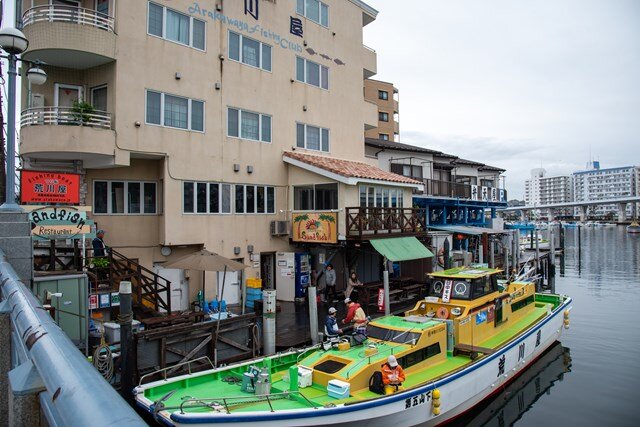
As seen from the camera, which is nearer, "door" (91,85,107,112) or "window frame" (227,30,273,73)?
"door" (91,85,107,112)

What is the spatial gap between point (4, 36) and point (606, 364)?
885 inches

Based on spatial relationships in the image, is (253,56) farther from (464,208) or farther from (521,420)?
(464,208)

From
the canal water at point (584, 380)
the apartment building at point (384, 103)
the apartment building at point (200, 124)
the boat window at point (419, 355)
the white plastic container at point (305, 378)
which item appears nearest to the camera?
the white plastic container at point (305, 378)

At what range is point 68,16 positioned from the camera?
16422mm

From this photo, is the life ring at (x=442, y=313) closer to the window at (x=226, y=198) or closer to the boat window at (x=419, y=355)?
the boat window at (x=419, y=355)

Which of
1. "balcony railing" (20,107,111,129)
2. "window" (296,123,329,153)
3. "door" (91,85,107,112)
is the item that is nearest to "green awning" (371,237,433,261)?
"window" (296,123,329,153)

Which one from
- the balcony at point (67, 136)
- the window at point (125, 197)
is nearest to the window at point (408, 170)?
the window at point (125, 197)

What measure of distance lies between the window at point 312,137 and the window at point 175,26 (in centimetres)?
673

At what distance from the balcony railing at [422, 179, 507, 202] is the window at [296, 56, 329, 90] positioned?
40.3 ft

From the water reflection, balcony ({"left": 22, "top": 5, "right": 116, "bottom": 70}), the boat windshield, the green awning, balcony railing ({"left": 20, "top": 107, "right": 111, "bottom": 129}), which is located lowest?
the water reflection

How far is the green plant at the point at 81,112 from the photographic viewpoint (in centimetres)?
1623

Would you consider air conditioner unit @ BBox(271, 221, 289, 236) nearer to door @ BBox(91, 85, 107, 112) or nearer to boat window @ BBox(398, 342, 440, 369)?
door @ BBox(91, 85, 107, 112)

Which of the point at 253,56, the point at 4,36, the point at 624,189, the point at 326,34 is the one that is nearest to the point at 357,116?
the point at 326,34

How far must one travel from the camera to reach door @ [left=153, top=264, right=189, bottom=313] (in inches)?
742
